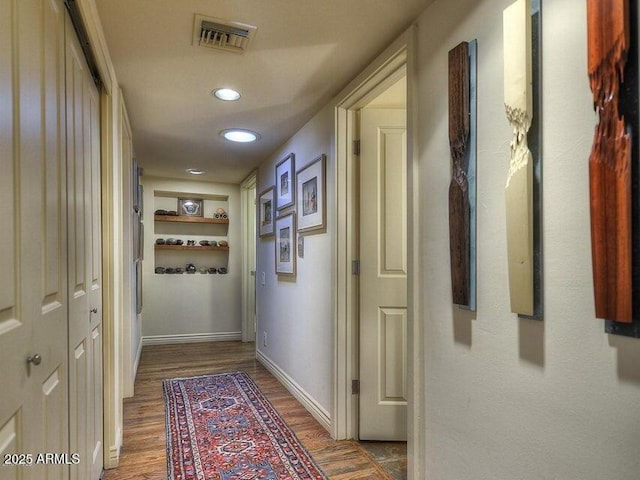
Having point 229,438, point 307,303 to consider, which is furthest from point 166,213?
point 229,438

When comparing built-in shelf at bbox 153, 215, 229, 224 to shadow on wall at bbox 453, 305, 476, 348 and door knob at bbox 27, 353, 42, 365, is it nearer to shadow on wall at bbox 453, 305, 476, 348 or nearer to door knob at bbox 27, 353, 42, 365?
door knob at bbox 27, 353, 42, 365

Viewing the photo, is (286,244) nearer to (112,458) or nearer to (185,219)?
(112,458)

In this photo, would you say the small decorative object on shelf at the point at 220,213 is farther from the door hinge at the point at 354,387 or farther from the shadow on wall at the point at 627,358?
the shadow on wall at the point at 627,358

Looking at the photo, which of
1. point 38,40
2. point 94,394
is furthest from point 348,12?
point 94,394

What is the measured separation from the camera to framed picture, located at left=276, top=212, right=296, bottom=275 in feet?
10.1

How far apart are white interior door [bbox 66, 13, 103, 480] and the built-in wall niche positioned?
303cm

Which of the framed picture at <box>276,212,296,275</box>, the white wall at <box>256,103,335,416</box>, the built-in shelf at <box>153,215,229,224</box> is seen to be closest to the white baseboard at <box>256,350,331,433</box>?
the white wall at <box>256,103,335,416</box>

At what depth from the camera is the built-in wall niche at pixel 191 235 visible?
4828mm

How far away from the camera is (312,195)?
271cm

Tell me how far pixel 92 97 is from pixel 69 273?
2.95ft

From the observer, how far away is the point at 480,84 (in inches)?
49.8

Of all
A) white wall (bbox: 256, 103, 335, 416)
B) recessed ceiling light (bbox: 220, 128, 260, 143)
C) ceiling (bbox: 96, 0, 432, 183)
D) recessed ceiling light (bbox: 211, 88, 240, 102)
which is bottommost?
white wall (bbox: 256, 103, 335, 416)

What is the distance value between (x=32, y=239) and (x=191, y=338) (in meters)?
4.24

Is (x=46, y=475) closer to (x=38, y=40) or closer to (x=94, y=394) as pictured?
(x=94, y=394)
